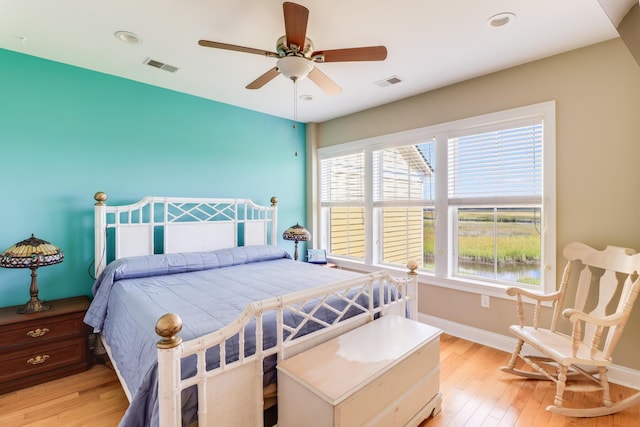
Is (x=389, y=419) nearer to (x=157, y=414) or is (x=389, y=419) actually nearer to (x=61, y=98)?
(x=157, y=414)

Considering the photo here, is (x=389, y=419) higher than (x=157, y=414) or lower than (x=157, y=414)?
lower

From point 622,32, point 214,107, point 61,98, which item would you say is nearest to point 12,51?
point 61,98

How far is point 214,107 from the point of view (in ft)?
Answer: 12.0

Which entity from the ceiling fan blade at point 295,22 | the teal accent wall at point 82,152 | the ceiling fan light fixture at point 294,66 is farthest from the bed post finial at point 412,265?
the teal accent wall at point 82,152

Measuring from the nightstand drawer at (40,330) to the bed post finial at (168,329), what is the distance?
6.53 feet

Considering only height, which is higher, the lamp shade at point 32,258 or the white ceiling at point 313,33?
the white ceiling at point 313,33

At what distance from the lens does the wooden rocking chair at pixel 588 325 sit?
190 cm

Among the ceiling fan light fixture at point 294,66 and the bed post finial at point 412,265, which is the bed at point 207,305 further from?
the ceiling fan light fixture at point 294,66

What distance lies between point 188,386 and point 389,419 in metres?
1.01

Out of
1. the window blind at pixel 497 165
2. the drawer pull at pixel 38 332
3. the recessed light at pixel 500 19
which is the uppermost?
the recessed light at pixel 500 19

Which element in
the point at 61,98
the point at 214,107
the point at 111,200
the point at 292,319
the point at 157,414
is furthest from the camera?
the point at 214,107

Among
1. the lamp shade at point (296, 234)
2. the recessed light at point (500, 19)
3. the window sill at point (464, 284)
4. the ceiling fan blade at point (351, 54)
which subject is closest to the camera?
the ceiling fan blade at point (351, 54)

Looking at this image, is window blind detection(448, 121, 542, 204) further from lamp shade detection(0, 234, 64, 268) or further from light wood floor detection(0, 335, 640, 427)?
lamp shade detection(0, 234, 64, 268)

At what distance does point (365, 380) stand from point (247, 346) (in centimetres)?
59
